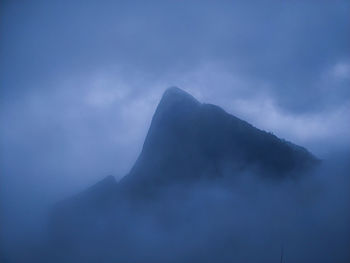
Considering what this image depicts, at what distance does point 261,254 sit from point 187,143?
25.8 m

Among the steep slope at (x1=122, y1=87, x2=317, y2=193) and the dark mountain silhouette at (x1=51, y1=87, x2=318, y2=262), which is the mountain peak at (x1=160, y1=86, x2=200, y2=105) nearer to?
the steep slope at (x1=122, y1=87, x2=317, y2=193)

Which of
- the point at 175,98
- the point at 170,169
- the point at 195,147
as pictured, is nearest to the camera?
the point at 175,98

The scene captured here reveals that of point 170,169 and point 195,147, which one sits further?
point 170,169

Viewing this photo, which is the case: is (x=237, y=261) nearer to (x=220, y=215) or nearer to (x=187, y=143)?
(x=220, y=215)

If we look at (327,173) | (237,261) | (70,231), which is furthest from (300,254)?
(70,231)

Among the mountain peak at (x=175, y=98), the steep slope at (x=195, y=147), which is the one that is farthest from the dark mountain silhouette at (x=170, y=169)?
the mountain peak at (x=175, y=98)

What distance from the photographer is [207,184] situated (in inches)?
2749

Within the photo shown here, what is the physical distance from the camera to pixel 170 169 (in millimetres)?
66625

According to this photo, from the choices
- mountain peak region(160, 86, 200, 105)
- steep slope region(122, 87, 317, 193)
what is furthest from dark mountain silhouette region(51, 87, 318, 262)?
mountain peak region(160, 86, 200, 105)

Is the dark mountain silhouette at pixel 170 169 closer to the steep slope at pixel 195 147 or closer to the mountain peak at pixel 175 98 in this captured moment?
the steep slope at pixel 195 147

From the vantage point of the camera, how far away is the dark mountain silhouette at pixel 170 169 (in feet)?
203

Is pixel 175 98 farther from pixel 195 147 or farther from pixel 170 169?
pixel 170 169

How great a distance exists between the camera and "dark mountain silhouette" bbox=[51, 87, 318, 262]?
61.9 metres

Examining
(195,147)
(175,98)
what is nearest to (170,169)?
(195,147)
